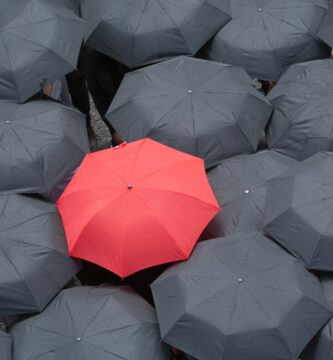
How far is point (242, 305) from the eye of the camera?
12.6 ft

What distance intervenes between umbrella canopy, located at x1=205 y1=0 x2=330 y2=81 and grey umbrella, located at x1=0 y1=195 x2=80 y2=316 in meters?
2.19

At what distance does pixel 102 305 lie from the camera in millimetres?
4102

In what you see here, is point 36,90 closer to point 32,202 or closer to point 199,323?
point 32,202

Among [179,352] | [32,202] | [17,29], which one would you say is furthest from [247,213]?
[17,29]

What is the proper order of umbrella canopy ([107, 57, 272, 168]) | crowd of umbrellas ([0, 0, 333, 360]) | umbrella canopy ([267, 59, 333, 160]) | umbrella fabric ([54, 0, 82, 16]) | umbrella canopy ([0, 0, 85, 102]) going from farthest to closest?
umbrella fabric ([54, 0, 82, 16]) → umbrella canopy ([0, 0, 85, 102]) → umbrella canopy ([107, 57, 272, 168]) → umbrella canopy ([267, 59, 333, 160]) → crowd of umbrellas ([0, 0, 333, 360])

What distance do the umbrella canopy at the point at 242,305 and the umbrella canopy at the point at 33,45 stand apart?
6.62 feet

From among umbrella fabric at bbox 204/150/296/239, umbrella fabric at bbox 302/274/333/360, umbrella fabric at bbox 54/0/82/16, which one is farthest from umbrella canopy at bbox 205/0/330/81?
umbrella fabric at bbox 302/274/333/360

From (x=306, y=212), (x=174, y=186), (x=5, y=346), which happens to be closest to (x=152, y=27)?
(x=174, y=186)

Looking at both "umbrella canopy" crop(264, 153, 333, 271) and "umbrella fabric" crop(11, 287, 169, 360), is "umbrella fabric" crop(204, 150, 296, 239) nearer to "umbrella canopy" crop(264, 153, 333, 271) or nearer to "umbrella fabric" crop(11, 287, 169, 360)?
"umbrella canopy" crop(264, 153, 333, 271)

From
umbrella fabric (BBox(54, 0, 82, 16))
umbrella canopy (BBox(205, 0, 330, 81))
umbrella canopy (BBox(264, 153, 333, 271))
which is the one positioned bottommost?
umbrella canopy (BBox(264, 153, 333, 271))

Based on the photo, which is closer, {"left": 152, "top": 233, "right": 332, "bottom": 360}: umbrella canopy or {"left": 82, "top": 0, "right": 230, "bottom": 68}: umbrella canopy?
{"left": 152, "top": 233, "right": 332, "bottom": 360}: umbrella canopy

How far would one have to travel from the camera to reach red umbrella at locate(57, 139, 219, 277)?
14.1 ft

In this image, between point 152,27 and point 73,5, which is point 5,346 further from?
point 73,5

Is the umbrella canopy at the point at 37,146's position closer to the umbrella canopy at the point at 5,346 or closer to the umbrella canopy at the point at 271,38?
the umbrella canopy at the point at 5,346
